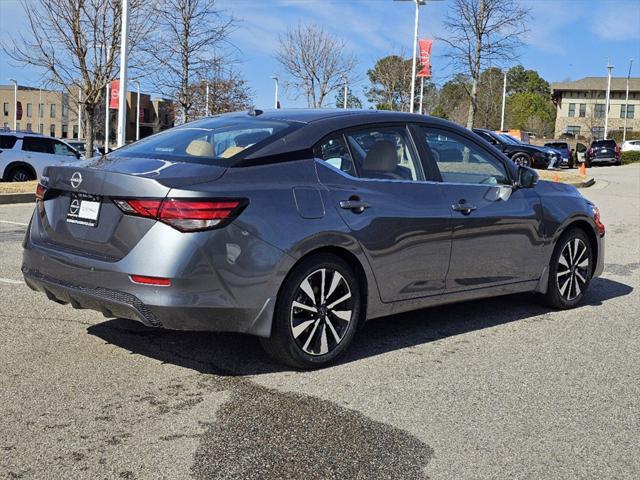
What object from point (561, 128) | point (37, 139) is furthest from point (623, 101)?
point (37, 139)

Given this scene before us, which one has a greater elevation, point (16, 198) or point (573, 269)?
point (16, 198)

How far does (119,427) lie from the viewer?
3.64 metres

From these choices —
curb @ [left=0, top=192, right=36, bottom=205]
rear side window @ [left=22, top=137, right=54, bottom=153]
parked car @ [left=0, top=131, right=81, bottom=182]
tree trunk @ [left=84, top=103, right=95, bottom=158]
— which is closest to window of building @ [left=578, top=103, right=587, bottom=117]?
tree trunk @ [left=84, top=103, right=95, bottom=158]

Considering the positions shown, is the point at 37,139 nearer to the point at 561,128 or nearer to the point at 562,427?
the point at 562,427

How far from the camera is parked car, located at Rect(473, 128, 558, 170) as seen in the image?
27795mm

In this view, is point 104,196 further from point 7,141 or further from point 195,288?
point 7,141

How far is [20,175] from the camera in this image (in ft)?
64.2

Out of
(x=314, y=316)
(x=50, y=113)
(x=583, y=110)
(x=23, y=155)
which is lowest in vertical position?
(x=314, y=316)

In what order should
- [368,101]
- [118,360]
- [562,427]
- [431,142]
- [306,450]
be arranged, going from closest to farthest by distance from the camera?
[306,450] < [562,427] < [118,360] < [431,142] < [368,101]

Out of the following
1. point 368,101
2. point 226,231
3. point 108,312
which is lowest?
point 108,312

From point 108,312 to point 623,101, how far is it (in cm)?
10094

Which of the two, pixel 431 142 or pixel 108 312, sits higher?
pixel 431 142

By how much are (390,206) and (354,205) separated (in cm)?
33

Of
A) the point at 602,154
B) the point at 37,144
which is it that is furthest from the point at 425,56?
the point at 602,154
